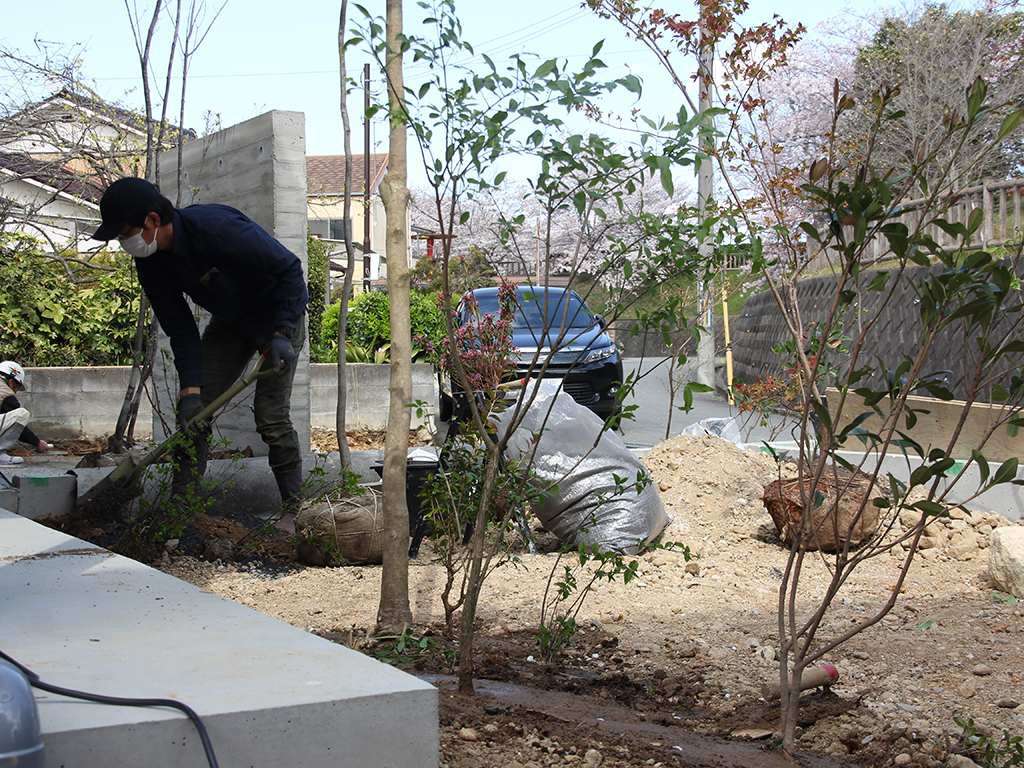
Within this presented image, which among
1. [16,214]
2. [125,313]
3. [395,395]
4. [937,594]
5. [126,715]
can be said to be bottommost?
[937,594]

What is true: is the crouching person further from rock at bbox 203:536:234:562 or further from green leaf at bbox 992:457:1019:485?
green leaf at bbox 992:457:1019:485

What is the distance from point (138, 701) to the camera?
4.24ft

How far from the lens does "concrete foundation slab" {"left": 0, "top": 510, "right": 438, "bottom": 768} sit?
125cm

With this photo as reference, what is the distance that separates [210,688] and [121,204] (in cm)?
274

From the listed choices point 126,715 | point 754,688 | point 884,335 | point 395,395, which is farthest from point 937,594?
point 884,335

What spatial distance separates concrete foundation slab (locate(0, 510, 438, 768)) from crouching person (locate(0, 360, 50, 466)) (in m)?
4.92

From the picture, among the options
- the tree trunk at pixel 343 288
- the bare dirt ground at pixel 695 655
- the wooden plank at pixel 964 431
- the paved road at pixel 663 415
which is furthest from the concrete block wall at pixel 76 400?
the wooden plank at pixel 964 431

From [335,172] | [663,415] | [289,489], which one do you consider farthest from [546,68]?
[335,172]

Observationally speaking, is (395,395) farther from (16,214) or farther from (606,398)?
(16,214)

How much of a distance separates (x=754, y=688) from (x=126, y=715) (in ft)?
6.17

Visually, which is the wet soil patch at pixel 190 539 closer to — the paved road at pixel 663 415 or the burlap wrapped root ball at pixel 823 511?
the burlap wrapped root ball at pixel 823 511

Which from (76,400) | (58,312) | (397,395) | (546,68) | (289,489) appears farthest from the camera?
(58,312)

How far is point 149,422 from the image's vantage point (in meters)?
7.85

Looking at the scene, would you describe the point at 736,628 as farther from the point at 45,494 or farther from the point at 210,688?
the point at 45,494
